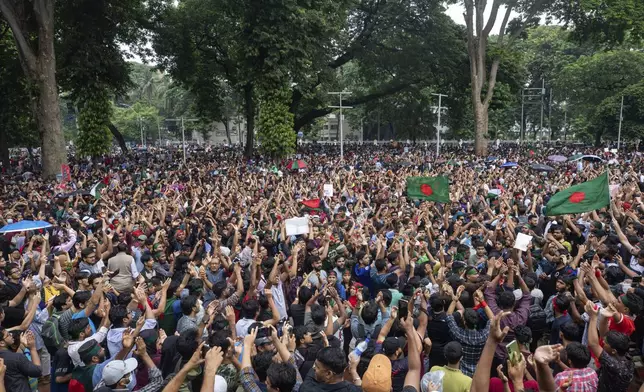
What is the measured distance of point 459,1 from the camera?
3077 cm

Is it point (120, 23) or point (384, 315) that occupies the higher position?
point (120, 23)

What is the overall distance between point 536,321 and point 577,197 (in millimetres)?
3819

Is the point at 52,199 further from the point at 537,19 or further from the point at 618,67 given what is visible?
the point at 618,67

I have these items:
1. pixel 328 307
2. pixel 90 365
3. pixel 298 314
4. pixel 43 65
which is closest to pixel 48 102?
pixel 43 65

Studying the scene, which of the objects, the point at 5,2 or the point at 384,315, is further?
the point at 5,2

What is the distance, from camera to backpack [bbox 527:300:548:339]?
5410mm

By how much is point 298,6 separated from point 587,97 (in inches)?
1296

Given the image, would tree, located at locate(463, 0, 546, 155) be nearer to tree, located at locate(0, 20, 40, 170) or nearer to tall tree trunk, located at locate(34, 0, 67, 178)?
tall tree trunk, located at locate(34, 0, 67, 178)

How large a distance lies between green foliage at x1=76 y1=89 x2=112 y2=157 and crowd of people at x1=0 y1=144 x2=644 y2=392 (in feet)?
45.8

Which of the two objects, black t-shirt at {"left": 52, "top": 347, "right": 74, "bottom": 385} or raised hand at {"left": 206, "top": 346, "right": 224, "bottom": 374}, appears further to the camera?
black t-shirt at {"left": 52, "top": 347, "right": 74, "bottom": 385}

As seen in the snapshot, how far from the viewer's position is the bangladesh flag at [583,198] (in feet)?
26.8

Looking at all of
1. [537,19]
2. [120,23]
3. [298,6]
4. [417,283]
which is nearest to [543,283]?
[417,283]

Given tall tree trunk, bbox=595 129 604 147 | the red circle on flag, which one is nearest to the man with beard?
the red circle on flag

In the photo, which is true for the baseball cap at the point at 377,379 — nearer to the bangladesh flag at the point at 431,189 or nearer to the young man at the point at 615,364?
the young man at the point at 615,364
